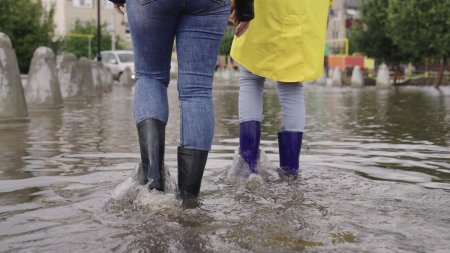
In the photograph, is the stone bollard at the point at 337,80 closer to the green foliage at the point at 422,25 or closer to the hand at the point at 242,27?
the green foliage at the point at 422,25

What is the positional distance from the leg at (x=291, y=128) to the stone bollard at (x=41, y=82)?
715 centimetres

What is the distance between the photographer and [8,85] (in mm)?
8008

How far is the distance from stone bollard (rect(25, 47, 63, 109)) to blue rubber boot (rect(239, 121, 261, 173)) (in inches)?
282

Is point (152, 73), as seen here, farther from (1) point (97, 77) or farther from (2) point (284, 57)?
(1) point (97, 77)

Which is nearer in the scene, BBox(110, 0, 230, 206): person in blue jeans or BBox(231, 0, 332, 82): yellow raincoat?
BBox(110, 0, 230, 206): person in blue jeans

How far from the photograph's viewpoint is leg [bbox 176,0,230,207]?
10.7 ft

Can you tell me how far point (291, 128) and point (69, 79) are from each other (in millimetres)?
11070

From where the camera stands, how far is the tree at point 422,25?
26875mm

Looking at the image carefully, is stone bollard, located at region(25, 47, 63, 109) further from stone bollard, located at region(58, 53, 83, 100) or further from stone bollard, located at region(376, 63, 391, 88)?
stone bollard, located at region(376, 63, 391, 88)

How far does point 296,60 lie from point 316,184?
0.78 metres

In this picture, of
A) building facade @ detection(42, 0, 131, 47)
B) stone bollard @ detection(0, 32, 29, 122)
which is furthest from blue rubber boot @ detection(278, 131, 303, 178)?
building facade @ detection(42, 0, 131, 47)

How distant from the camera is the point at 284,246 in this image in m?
2.50

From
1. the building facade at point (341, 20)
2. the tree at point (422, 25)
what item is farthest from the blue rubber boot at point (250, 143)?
the building facade at point (341, 20)

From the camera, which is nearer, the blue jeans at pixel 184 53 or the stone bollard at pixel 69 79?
the blue jeans at pixel 184 53
